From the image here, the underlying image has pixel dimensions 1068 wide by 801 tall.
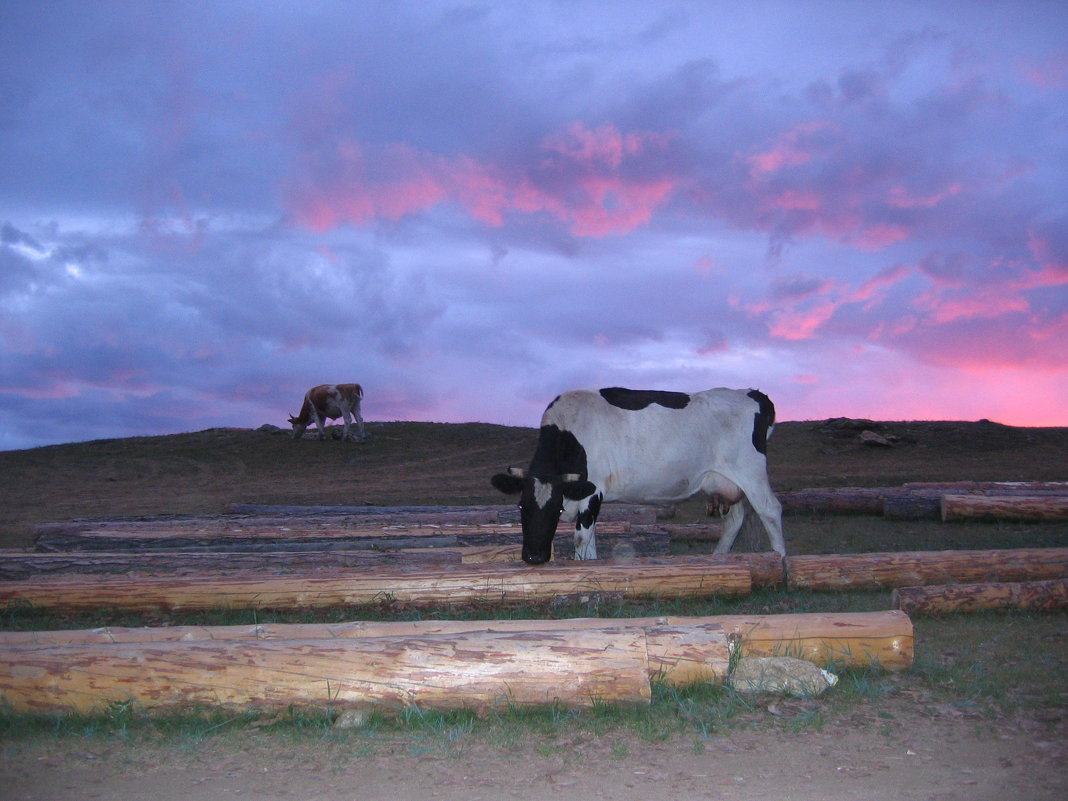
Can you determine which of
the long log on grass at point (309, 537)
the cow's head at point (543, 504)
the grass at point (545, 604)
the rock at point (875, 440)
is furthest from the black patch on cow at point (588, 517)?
the rock at point (875, 440)

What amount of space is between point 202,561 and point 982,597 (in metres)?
9.18

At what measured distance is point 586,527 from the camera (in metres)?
10.6

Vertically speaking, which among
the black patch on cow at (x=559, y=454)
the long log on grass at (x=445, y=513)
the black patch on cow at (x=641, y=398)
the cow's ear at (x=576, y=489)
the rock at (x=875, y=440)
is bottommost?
the long log on grass at (x=445, y=513)

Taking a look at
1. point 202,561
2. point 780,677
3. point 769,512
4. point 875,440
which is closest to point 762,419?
point 769,512

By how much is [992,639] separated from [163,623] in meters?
8.21

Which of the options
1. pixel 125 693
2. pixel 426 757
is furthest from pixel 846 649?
pixel 125 693

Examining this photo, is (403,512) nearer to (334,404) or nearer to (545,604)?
(545,604)

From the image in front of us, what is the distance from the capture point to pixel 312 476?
1061 inches

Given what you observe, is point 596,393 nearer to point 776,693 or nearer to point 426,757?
point 776,693

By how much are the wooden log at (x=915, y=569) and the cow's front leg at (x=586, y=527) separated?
2458 millimetres

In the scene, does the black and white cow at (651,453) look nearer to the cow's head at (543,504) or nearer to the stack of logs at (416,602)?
the cow's head at (543,504)

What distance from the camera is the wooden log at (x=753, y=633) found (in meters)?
6.45

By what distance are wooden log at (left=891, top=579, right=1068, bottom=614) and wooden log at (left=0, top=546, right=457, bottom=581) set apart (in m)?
4.50

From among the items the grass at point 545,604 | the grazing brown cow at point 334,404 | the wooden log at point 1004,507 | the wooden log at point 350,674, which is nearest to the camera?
the grass at point 545,604
